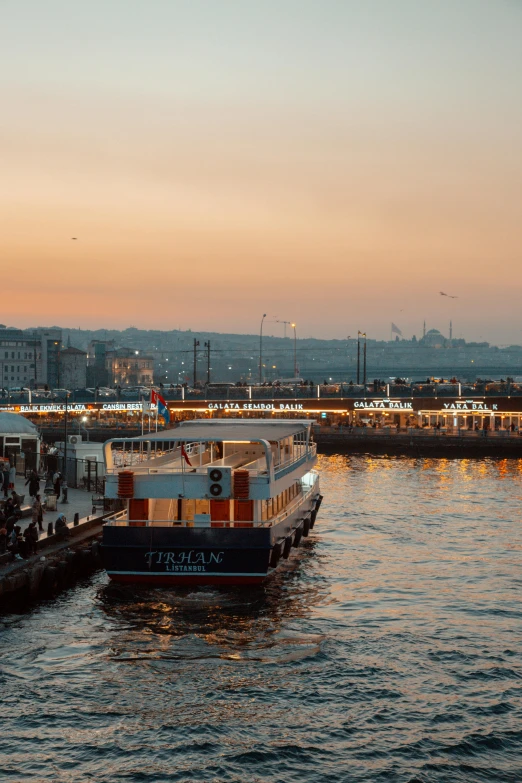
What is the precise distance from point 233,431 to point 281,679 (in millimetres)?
15109

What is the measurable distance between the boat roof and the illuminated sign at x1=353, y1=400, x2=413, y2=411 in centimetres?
6407

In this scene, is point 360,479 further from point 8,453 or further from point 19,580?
point 19,580

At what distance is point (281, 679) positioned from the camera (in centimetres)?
2470


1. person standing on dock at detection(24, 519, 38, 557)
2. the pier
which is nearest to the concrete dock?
person standing on dock at detection(24, 519, 38, 557)

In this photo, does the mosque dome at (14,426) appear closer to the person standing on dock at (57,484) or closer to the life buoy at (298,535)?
the person standing on dock at (57,484)

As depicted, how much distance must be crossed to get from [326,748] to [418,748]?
76.1 inches

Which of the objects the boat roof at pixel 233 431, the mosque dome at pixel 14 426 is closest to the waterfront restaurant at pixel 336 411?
the mosque dome at pixel 14 426

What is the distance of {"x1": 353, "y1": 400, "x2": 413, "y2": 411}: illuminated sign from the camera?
108750 mm

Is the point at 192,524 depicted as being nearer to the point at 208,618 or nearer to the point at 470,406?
the point at 208,618

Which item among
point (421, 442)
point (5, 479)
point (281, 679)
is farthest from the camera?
point (421, 442)

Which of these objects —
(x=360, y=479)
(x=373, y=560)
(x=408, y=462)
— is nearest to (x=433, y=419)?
(x=408, y=462)

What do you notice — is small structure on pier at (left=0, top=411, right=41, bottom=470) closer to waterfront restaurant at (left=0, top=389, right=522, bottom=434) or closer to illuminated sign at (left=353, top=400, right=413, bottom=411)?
waterfront restaurant at (left=0, top=389, right=522, bottom=434)

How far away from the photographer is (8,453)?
55.7 meters

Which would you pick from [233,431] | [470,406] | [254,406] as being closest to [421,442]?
[470,406]
